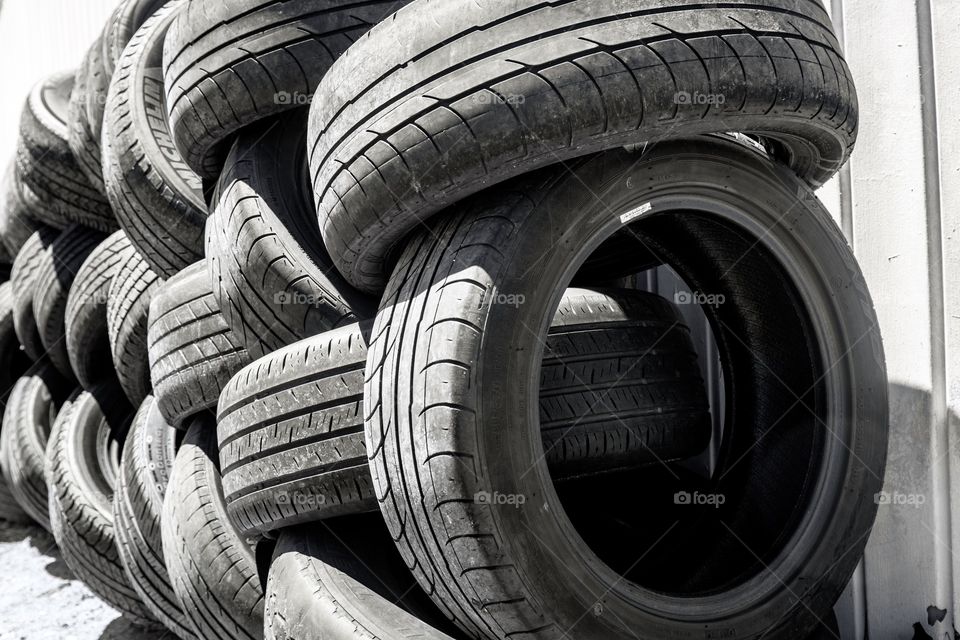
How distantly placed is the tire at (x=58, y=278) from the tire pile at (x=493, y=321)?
4.32 ft

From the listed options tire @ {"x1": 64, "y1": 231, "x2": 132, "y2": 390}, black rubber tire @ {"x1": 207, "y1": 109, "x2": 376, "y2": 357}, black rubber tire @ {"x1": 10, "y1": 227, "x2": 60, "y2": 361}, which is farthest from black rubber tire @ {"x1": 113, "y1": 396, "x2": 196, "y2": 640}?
black rubber tire @ {"x1": 10, "y1": 227, "x2": 60, "y2": 361}

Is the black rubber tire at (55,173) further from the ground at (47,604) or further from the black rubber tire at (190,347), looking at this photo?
the black rubber tire at (190,347)

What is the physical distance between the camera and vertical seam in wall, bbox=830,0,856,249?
2.09 meters

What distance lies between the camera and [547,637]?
1.39m

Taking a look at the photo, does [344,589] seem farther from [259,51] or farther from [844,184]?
[844,184]

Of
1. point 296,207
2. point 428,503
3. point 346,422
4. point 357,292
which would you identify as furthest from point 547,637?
point 296,207

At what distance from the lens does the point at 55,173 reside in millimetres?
3770

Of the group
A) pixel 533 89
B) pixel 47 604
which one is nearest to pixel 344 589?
pixel 533 89

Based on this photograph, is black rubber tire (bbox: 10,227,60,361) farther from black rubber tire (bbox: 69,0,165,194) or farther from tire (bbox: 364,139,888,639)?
tire (bbox: 364,139,888,639)

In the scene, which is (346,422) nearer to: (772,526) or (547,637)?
(547,637)

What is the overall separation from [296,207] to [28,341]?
294 cm

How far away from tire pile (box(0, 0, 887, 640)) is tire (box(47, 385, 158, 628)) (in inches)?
21.2

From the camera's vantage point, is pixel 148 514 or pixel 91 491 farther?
pixel 91 491

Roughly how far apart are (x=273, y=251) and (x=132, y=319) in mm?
1168
